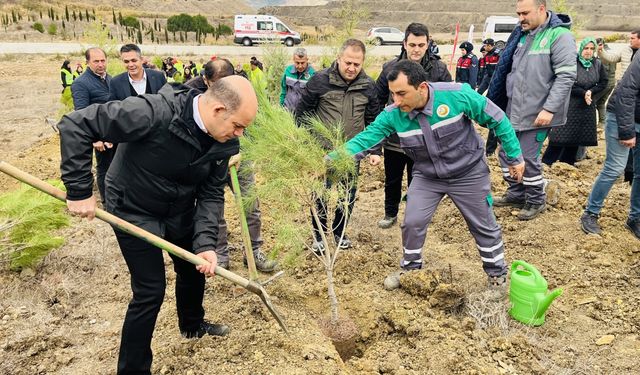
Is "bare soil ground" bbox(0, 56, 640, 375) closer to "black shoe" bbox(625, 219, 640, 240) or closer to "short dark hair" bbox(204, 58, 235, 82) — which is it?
"black shoe" bbox(625, 219, 640, 240)

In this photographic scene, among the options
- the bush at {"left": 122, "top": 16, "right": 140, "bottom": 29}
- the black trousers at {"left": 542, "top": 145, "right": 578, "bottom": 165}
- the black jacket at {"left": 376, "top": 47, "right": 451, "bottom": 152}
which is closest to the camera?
the black jacket at {"left": 376, "top": 47, "right": 451, "bottom": 152}

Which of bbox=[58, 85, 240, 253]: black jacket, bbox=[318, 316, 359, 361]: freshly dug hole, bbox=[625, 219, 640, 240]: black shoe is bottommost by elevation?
bbox=[318, 316, 359, 361]: freshly dug hole

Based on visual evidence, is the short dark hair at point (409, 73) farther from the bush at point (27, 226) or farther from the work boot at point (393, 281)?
the bush at point (27, 226)

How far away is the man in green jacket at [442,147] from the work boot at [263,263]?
1.04 meters

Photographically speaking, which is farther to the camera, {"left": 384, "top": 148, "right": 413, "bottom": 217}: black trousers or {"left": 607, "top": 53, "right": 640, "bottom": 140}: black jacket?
{"left": 384, "top": 148, "right": 413, "bottom": 217}: black trousers

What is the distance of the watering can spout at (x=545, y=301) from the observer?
2.92 m

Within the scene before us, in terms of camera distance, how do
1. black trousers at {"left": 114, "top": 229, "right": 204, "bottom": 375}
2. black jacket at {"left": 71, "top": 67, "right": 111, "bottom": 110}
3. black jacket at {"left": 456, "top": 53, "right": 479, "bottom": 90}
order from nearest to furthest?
black trousers at {"left": 114, "top": 229, "right": 204, "bottom": 375} → black jacket at {"left": 71, "top": 67, "right": 111, "bottom": 110} → black jacket at {"left": 456, "top": 53, "right": 479, "bottom": 90}

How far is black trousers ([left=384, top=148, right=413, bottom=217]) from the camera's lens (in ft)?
14.2

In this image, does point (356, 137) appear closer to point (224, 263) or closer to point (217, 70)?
point (217, 70)

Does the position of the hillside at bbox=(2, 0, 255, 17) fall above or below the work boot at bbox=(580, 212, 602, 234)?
above

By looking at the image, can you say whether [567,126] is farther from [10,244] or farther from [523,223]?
[10,244]

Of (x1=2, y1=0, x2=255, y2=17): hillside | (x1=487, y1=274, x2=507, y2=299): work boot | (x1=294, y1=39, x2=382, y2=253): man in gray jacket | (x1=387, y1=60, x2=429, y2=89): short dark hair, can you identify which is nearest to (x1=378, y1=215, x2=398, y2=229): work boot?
(x1=294, y1=39, x2=382, y2=253): man in gray jacket

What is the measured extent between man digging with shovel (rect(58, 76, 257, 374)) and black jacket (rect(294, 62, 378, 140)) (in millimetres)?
1298

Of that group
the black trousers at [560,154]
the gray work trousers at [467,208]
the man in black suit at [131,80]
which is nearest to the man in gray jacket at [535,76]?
the gray work trousers at [467,208]
